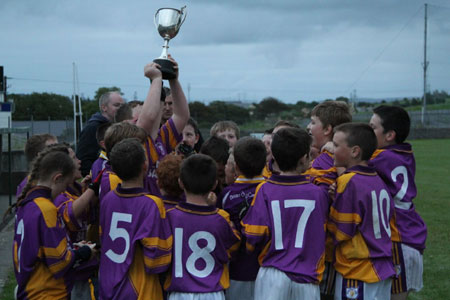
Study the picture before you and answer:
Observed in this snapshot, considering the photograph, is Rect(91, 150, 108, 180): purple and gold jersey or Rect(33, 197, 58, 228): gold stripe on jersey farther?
Rect(91, 150, 108, 180): purple and gold jersey

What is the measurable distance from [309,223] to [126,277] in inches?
51.3

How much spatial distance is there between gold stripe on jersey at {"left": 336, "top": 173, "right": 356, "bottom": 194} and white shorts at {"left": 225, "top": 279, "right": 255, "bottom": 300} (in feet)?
3.24

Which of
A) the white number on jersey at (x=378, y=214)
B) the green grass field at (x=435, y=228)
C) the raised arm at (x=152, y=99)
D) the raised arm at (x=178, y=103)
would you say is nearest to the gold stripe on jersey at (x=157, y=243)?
the raised arm at (x=152, y=99)

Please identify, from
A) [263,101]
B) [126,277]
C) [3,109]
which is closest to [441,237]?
[126,277]

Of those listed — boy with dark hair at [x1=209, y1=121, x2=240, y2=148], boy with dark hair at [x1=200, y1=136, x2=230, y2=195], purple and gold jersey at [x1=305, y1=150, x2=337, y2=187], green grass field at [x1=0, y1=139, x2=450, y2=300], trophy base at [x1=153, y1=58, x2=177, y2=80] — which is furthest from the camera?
green grass field at [x1=0, y1=139, x2=450, y2=300]

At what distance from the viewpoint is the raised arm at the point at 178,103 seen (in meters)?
3.80

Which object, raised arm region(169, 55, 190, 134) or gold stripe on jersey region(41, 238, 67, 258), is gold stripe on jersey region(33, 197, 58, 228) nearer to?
gold stripe on jersey region(41, 238, 67, 258)

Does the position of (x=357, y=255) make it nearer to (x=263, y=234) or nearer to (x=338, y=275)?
(x=338, y=275)

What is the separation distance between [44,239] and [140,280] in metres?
0.71

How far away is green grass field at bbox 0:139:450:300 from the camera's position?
5625 millimetres

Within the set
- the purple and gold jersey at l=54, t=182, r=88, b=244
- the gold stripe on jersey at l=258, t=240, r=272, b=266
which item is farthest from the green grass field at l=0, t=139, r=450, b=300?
the gold stripe on jersey at l=258, t=240, r=272, b=266

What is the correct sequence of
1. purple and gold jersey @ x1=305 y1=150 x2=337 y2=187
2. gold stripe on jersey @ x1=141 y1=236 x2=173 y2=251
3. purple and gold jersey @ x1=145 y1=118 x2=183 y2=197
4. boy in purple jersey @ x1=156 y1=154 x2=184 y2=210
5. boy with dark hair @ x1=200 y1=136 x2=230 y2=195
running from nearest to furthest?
gold stripe on jersey @ x1=141 y1=236 x2=173 y2=251 → boy in purple jersey @ x1=156 y1=154 x2=184 y2=210 → purple and gold jersey @ x1=305 y1=150 x2=337 y2=187 → purple and gold jersey @ x1=145 y1=118 x2=183 y2=197 → boy with dark hair @ x1=200 y1=136 x2=230 y2=195

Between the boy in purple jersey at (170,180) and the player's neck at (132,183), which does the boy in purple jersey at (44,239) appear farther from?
the boy in purple jersey at (170,180)

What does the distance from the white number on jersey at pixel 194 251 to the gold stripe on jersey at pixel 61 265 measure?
2.48 ft
